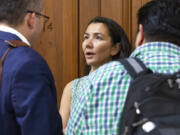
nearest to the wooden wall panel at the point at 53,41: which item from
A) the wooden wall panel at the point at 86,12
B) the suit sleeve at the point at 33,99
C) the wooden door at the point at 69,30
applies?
the wooden door at the point at 69,30

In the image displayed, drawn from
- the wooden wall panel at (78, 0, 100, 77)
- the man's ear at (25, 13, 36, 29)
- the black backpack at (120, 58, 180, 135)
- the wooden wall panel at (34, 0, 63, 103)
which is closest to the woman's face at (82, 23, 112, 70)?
the wooden wall panel at (78, 0, 100, 77)

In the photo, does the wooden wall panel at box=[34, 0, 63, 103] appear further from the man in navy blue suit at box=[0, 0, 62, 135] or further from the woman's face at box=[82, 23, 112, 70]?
the man in navy blue suit at box=[0, 0, 62, 135]

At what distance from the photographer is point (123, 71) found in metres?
0.85

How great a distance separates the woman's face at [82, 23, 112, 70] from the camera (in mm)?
1952

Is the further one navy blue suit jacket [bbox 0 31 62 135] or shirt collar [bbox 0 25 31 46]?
shirt collar [bbox 0 25 31 46]

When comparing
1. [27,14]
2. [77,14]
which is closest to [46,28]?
[77,14]

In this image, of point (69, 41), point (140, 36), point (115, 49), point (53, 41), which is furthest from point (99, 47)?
point (140, 36)

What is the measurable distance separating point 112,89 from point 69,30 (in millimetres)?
1334

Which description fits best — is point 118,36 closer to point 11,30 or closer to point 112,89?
point 11,30

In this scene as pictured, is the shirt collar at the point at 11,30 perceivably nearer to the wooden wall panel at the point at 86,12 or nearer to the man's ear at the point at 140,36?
the man's ear at the point at 140,36

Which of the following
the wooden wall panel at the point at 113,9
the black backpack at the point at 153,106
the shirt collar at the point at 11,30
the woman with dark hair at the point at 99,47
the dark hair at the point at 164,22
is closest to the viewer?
the black backpack at the point at 153,106

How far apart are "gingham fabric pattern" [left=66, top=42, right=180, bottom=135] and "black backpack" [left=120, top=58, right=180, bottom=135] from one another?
0.04 meters

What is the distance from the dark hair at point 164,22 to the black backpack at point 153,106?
16 centimetres

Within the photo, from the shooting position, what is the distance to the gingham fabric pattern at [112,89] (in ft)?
2.77
